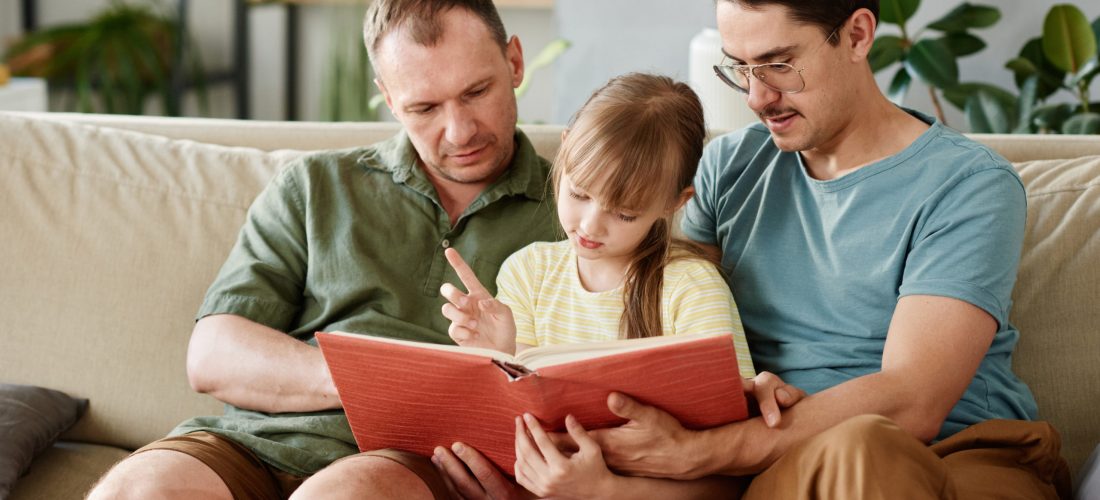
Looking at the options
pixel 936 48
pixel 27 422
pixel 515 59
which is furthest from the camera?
pixel 936 48

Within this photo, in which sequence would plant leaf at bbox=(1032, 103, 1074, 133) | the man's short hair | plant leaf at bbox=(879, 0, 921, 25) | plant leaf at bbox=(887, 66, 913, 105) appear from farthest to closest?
1. plant leaf at bbox=(887, 66, 913, 105)
2. plant leaf at bbox=(879, 0, 921, 25)
3. plant leaf at bbox=(1032, 103, 1074, 133)
4. the man's short hair

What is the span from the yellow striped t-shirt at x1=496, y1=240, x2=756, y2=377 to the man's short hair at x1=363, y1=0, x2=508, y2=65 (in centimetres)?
40

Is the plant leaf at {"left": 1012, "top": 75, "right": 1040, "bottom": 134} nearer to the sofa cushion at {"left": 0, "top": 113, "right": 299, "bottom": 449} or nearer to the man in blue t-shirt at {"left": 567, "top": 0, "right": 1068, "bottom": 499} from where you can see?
the man in blue t-shirt at {"left": 567, "top": 0, "right": 1068, "bottom": 499}

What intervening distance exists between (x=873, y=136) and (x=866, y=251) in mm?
179

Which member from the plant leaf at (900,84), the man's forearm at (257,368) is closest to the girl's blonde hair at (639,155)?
the man's forearm at (257,368)

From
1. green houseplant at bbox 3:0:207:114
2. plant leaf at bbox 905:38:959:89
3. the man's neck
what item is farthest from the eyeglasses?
green houseplant at bbox 3:0:207:114

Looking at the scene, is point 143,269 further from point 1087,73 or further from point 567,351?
point 1087,73

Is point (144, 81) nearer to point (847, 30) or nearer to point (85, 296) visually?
point (85, 296)

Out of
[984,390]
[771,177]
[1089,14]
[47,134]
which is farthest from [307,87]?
[984,390]

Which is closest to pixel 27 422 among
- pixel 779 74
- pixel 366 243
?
pixel 366 243

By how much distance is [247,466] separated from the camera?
1668 mm

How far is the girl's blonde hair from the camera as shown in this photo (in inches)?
60.2

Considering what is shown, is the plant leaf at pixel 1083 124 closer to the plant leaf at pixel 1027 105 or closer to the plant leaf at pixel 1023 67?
the plant leaf at pixel 1027 105

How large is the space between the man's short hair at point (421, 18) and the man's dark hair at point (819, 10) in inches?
18.4
